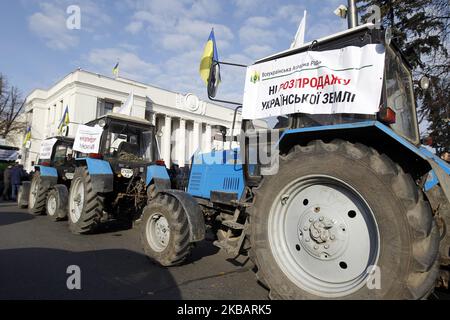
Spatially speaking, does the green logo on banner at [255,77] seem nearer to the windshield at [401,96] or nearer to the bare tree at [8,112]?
the windshield at [401,96]

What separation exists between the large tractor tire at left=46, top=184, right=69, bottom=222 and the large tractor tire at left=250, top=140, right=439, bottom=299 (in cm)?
622

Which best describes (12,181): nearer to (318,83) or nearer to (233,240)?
(233,240)

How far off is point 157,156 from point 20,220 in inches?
155

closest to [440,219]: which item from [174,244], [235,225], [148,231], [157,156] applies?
[235,225]

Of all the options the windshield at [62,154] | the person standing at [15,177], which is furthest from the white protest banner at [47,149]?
the person standing at [15,177]

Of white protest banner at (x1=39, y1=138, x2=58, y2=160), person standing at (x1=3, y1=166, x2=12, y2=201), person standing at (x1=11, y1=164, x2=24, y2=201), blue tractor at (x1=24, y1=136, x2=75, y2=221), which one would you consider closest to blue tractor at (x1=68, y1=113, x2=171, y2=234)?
blue tractor at (x1=24, y1=136, x2=75, y2=221)

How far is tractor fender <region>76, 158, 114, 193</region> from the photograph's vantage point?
6.36 metres

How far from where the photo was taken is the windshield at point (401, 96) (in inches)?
130

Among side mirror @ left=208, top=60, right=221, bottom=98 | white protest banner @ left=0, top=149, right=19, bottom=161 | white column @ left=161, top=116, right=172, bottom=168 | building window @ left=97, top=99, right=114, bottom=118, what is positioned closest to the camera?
side mirror @ left=208, top=60, right=221, bottom=98

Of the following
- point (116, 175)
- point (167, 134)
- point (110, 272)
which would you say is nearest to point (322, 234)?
point (110, 272)

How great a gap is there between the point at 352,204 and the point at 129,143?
20.4 feet

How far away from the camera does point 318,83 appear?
3.11m

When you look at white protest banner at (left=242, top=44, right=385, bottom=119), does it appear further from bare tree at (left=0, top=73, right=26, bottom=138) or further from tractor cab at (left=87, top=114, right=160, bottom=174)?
bare tree at (left=0, top=73, right=26, bottom=138)

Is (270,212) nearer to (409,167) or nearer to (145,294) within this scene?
(409,167)
